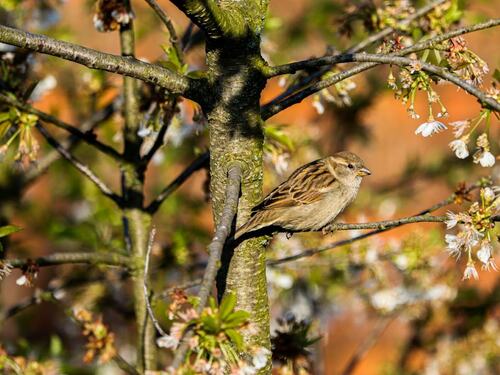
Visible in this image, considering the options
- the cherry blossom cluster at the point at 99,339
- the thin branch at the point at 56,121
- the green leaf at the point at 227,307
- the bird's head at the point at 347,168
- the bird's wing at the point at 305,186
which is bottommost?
the green leaf at the point at 227,307

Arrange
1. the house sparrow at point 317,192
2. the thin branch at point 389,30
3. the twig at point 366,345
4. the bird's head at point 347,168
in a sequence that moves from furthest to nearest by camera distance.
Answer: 1. the twig at point 366,345
2. the bird's head at point 347,168
3. the house sparrow at point 317,192
4. the thin branch at point 389,30

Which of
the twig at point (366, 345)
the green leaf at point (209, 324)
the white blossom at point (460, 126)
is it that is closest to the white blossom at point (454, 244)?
the white blossom at point (460, 126)

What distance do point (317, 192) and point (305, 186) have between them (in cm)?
7

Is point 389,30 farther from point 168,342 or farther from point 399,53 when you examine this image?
point 168,342

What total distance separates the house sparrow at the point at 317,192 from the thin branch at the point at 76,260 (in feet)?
2.63

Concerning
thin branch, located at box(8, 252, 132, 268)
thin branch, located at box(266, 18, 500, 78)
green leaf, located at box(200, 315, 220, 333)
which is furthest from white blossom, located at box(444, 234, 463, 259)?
thin branch, located at box(8, 252, 132, 268)

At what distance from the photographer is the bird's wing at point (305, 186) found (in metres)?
3.75

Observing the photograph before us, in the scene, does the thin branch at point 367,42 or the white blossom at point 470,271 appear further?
the thin branch at point 367,42

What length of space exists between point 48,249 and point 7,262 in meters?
7.04

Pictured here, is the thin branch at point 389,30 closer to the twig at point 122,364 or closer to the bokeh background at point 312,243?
the bokeh background at point 312,243

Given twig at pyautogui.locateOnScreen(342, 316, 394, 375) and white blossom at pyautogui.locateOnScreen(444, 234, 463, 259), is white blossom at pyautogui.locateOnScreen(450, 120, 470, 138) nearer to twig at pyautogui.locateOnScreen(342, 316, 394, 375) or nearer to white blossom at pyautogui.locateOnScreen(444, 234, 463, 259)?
white blossom at pyautogui.locateOnScreen(444, 234, 463, 259)

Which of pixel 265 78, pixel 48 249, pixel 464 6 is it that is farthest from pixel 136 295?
pixel 48 249

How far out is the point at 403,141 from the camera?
14.9 m

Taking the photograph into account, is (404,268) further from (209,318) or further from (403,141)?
(403,141)
